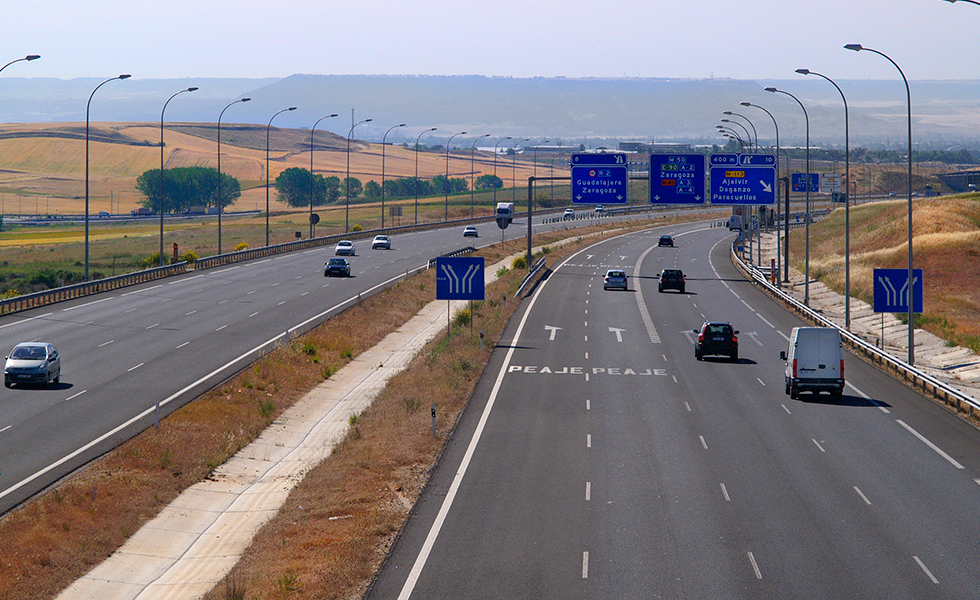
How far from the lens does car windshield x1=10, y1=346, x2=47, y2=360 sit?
118 ft

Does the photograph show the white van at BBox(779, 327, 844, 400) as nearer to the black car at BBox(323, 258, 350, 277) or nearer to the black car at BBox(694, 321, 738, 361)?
the black car at BBox(694, 321, 738, 361)

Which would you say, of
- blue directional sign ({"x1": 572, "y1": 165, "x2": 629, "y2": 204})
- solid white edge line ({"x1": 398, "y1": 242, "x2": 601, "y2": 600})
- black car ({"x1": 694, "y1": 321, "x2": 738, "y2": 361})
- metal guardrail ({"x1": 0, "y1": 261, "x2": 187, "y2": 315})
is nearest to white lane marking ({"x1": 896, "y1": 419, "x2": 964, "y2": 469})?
black car ({"x1": 694, "y1": 321, "x2": 738, "y2": 361})

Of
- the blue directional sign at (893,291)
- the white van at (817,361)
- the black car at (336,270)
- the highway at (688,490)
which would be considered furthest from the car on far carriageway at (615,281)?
the white van at (817,361)

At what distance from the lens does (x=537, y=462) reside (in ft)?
85.9

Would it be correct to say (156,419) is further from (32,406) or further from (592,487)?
(592,487)

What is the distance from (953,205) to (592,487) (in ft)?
335

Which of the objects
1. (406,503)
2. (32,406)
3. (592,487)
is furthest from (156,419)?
(592,487)

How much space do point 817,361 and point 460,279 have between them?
18.0 m

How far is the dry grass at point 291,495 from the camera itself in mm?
19500

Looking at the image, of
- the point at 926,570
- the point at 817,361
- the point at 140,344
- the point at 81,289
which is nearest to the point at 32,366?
the point at 140,344

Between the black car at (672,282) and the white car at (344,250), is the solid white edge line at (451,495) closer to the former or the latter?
the black car at (672,282)

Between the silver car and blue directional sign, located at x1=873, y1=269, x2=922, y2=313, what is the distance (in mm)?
33722

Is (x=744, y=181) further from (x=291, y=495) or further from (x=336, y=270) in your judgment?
(x=291, y=495)

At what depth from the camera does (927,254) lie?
80.1 metres
